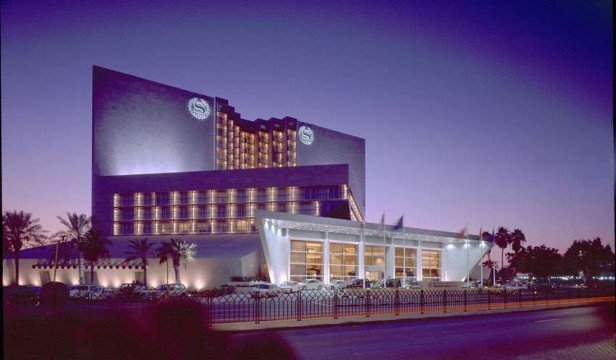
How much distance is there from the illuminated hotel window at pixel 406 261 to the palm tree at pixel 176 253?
111 ft

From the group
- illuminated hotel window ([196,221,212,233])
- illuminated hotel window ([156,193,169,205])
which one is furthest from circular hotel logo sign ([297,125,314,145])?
illuminated hotel window ([156,193,169,205])

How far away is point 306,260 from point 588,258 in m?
66.2

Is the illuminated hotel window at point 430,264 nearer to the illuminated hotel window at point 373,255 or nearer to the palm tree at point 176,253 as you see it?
the illuminated hotel window at point 373,255

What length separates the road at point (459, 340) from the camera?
52.3 feet

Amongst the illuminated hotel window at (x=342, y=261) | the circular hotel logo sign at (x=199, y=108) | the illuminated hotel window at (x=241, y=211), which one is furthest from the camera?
the circular hotel logo sign at (x=199, y=108)

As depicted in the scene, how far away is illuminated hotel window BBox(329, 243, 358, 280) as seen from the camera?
8900 cm

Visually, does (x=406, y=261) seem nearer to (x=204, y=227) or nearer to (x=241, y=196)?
(x=241, y=196)

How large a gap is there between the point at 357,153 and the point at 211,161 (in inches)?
1685

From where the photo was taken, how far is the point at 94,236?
257 feet

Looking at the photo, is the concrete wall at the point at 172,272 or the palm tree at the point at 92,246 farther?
the concrete wall at the point at 172,272

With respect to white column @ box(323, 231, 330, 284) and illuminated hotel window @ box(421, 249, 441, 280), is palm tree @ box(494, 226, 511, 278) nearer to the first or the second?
illuminated hotel window @ box(421, 249, 441, 280)

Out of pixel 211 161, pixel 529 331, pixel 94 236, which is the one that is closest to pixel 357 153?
pixel 211 161

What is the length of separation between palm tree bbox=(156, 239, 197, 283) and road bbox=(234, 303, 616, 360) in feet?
189

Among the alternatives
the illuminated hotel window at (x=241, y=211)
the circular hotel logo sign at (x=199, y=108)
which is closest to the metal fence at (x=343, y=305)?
the illuminated hotel window at (x=241, y=211)
